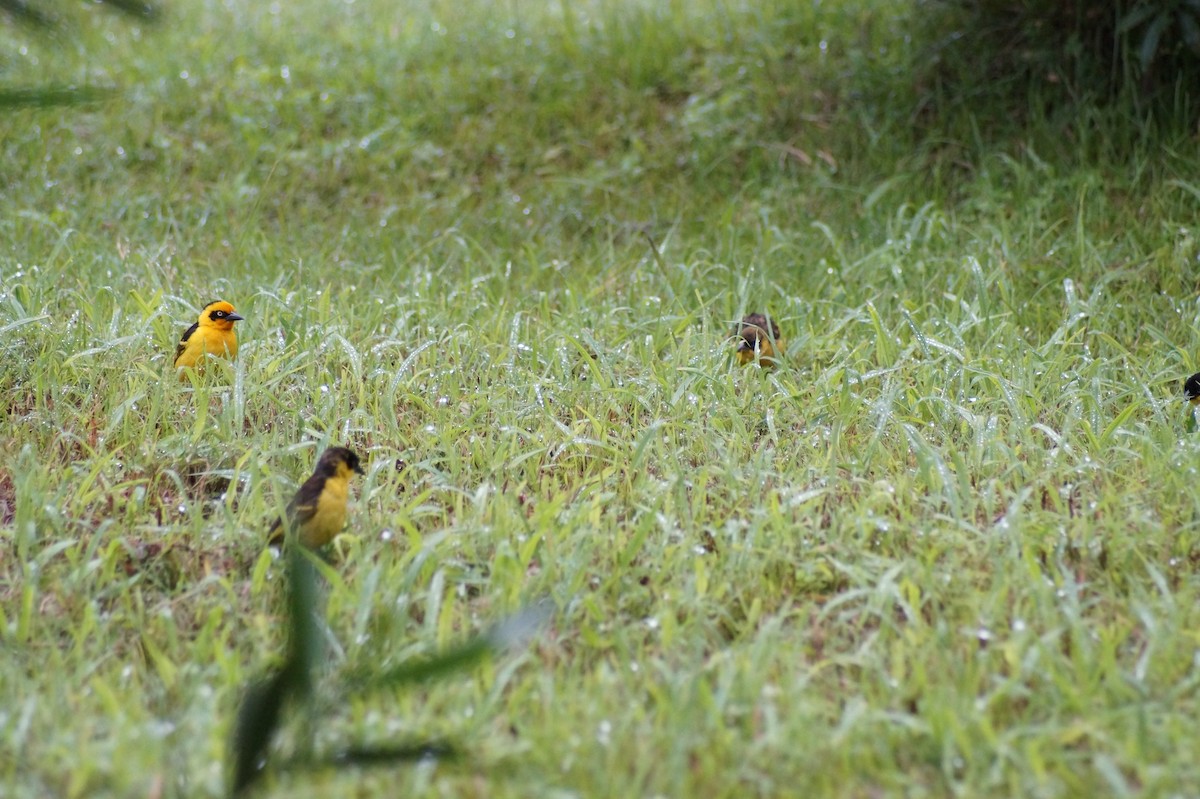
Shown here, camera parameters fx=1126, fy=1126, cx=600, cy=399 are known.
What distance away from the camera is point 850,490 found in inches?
149

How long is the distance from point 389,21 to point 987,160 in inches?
204

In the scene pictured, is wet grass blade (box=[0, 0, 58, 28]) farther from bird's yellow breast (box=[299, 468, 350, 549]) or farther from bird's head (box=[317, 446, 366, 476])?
bird's head (box=[317, 446, 366, 476])

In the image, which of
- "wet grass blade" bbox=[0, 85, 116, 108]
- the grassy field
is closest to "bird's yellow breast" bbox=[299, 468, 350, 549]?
the grassy field

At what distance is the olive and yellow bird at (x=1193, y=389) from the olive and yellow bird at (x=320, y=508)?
314 cm

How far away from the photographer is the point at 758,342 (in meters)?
4.84

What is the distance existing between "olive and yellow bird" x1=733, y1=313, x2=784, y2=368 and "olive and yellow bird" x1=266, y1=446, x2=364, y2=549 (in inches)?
77.4

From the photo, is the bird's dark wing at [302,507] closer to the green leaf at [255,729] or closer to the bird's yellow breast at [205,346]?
the bird's yellow breast at [205,346]

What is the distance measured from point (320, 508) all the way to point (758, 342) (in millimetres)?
2188

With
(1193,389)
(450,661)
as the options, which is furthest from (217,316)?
(1193,389)

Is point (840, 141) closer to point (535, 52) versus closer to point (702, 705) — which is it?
point (535, 52)

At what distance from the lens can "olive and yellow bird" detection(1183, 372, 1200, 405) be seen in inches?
167

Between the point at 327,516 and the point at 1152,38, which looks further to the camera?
the point at 1152,38

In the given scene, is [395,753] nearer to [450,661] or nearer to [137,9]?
[450,661]

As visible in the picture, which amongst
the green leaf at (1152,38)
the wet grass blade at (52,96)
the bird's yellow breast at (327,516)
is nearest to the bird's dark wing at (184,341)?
the bird's yellow breast at (327,516)
